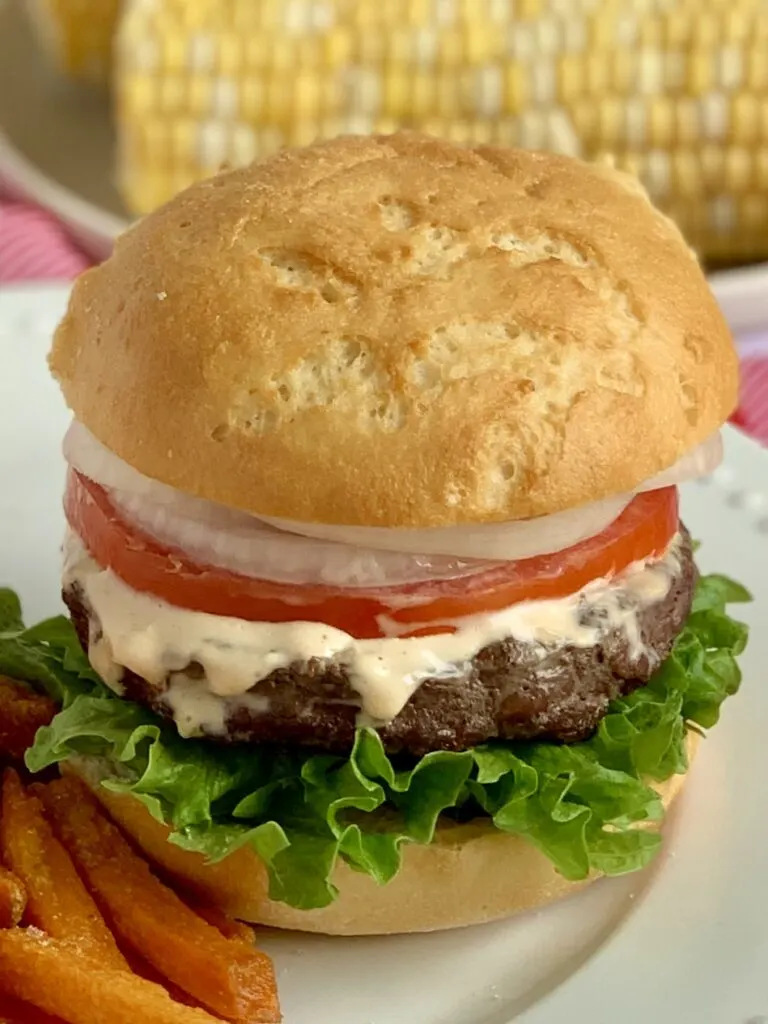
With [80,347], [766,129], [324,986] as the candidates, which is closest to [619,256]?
[80,347]

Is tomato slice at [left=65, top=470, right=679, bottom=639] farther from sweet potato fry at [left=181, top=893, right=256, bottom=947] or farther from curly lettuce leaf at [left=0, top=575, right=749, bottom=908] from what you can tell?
sweet potato fry at [left=181, top=893, right=256, bottom=947]

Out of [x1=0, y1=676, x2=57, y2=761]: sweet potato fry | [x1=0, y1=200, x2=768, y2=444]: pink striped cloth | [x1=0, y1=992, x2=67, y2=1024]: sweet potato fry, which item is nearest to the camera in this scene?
[x1=0, y1=992, x2=67, y2=1024]: sweet potato fry

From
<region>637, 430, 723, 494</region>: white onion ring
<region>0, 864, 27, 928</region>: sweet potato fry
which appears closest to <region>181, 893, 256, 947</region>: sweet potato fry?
<region>0, 864, 27, 928</region>: sweet potato fry

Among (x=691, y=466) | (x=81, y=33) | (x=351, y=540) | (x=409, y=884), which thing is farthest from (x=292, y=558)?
(x=81, y=33)

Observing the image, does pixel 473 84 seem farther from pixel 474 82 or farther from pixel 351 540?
pixel 351 540

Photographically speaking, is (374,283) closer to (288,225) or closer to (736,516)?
(288,225)

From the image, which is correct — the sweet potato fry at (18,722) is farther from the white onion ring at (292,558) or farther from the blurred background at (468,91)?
the blurred background at (468,91)
